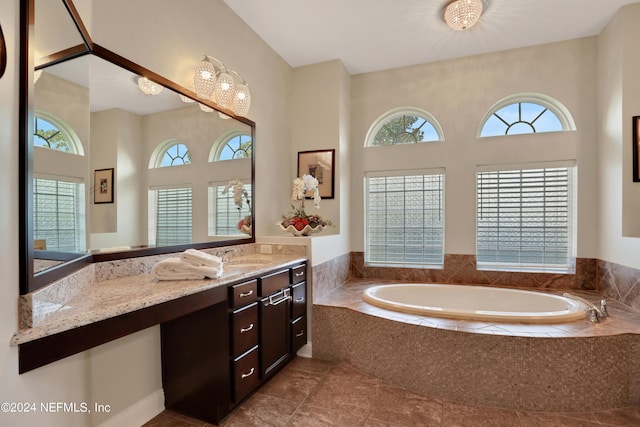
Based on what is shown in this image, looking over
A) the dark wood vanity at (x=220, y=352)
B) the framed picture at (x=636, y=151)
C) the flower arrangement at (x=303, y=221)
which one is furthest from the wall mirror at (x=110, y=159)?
the framed picture at (x=636, y=151)

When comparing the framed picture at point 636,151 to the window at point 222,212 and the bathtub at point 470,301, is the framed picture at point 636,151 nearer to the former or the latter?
the bathtub at point 470,301

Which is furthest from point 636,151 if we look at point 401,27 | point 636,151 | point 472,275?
point 401,27

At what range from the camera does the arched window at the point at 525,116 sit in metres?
3.23

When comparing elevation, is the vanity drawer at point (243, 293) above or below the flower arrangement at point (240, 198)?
below

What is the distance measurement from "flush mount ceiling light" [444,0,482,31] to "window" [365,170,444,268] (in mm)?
1480

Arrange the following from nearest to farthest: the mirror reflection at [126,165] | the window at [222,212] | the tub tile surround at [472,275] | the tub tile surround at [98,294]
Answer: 1. the tub tile surround at [98,294]
2. the mirror reflection at [126,165]
3. the window at [222,212]
4. the tub tile surround at [472,275]

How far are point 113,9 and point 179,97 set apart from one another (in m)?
0.57

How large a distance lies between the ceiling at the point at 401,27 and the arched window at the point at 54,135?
1.85 m

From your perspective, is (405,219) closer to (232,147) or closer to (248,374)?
(232,147)

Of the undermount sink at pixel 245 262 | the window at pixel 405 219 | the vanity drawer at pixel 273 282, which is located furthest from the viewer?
the window at pixel 405 219

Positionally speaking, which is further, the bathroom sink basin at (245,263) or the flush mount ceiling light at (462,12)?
the flush mount ceiling light at (462,12)

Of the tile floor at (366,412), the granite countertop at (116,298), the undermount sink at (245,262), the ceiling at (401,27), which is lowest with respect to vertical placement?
the tile floor at (366,412)

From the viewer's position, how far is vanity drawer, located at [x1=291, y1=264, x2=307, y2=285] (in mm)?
2541

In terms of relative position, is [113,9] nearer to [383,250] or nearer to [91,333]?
[91,333]
